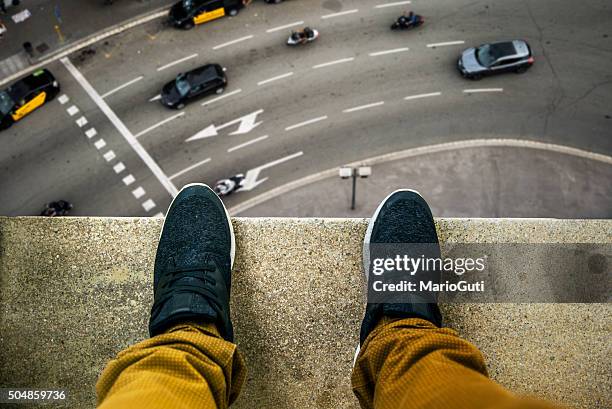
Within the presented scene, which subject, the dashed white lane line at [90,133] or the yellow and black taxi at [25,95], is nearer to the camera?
the yellow and black taxi at [25,95]

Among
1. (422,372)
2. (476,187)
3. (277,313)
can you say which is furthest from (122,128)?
(422,372)

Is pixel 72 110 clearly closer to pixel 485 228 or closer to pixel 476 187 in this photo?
pixel 476 187

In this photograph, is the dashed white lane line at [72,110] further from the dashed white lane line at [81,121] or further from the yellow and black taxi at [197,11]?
the yellow and black taxi at [197,11]

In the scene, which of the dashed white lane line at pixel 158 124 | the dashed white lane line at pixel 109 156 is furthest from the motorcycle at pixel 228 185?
the dashed white lane line at pixel 109 156

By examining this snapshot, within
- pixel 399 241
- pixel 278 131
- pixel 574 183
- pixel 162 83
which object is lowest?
pixel 574 183

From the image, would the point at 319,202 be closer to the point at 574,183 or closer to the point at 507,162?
the point at 507,162

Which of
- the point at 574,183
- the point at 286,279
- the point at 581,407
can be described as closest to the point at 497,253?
the point at 581,407
